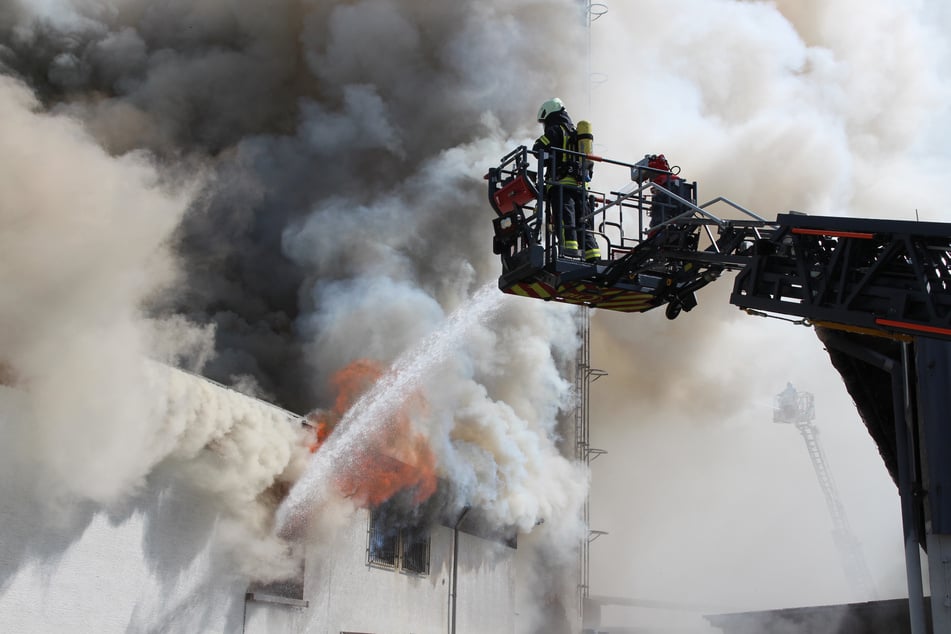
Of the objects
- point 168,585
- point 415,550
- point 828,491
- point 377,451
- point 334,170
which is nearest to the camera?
point 168,585

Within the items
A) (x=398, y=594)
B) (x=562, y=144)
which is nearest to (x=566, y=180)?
(x=562, y=144)

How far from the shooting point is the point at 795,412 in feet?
129

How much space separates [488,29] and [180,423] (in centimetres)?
1210

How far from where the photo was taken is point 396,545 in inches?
675

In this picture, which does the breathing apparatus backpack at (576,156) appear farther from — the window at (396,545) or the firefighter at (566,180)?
the window at (396,545)

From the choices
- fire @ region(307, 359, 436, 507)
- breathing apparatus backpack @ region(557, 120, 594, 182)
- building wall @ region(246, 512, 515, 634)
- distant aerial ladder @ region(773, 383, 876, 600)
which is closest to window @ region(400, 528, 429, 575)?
building wall @ region(246, 512, 515, 634)

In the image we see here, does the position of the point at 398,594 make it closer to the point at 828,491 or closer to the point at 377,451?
the point at 377,451

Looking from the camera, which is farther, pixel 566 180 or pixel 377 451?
pixel 377 451

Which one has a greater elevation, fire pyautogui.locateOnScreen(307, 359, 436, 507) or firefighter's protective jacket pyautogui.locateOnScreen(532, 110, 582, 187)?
firefighter's protective jacket pyautogui.locateOnScreen(532, 110, 582, 187)

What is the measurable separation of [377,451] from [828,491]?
107ft

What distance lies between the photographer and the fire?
1502 centimetres

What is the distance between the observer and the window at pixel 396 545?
16.4 metres

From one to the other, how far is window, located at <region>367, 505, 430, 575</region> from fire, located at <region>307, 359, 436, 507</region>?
21.1 inches

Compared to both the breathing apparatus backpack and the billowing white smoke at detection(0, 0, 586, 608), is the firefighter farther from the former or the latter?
the billowing white smoke at detection(0, 0, 586, 608)
